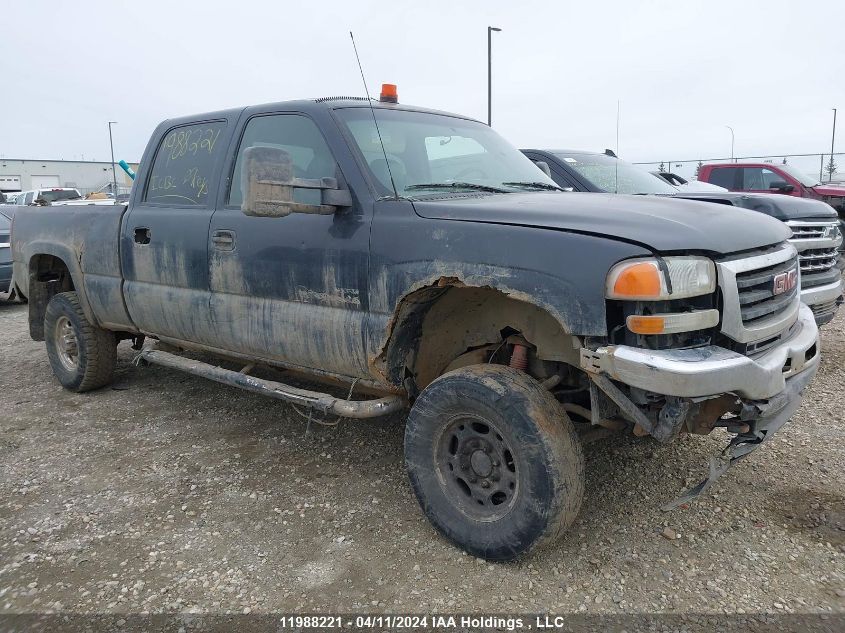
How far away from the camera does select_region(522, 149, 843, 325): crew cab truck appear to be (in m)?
5.23

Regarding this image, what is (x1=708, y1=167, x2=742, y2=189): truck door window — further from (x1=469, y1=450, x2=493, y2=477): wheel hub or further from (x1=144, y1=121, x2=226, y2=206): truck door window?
(x1=469, y1=450, x2=493, y2=477): wheel hub

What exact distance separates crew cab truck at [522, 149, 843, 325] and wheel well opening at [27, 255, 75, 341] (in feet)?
13.0

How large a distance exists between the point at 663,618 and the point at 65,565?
250cm

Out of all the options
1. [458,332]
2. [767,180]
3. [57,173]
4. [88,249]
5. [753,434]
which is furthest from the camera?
[57,173]

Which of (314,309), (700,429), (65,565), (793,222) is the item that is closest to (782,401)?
(700,429)

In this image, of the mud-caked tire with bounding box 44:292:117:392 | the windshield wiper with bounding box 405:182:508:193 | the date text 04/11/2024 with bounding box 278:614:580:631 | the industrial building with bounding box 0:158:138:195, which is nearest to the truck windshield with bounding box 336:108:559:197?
the windshield wiper with bounding box 405:182:508:193

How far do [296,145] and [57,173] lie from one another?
2495 inches

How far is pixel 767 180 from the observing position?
1053cm

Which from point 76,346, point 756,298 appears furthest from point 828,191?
point 76,346

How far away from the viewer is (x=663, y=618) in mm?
2467

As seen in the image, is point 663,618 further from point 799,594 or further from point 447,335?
point 447,335

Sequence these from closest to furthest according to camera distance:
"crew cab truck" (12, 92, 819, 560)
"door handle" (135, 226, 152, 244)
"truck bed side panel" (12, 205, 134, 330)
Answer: "crew cab truck" (12, 92, 819, 560), "door handle" (135, 226, 152, 244), "truck bed side panel" (12, 205, 134, 330)

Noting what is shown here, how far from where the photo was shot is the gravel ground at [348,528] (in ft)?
8.63

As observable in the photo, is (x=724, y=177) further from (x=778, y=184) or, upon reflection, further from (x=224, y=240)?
(x=224, y=240)
